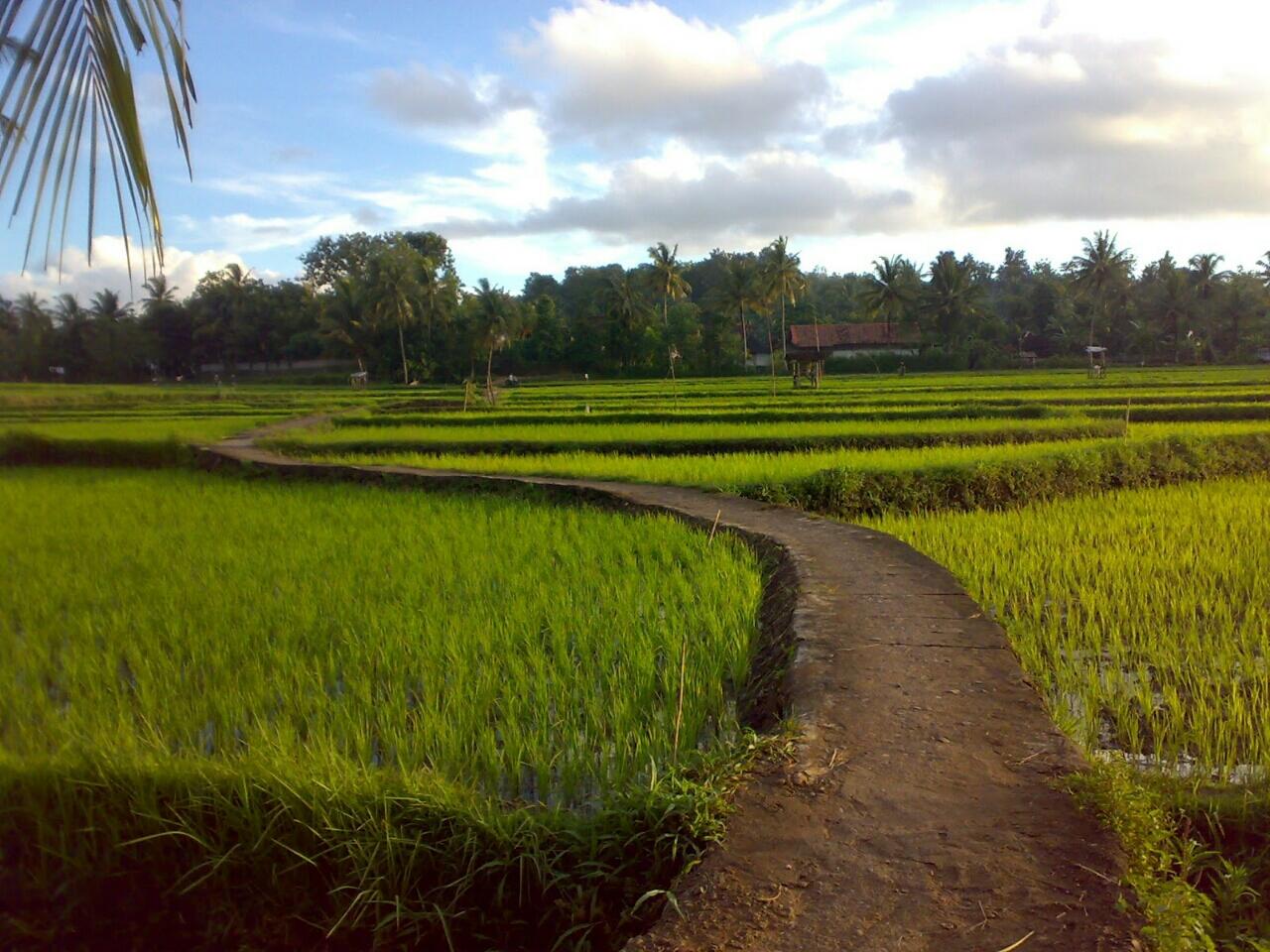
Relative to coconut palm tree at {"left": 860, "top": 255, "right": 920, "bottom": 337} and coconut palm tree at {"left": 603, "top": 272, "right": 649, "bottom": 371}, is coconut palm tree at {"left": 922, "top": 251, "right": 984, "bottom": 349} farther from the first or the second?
coconut palm tree at {"left": 603, "top": 272, "right": 649, "bottom": 371}

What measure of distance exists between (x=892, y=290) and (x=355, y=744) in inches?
1616

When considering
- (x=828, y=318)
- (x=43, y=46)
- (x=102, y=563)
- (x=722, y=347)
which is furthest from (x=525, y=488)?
(x=828, y=318)

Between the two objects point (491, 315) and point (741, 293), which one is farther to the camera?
point (741, 293)

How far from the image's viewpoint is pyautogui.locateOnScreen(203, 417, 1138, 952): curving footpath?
5.42ft

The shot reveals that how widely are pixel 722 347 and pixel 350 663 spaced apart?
123 feet

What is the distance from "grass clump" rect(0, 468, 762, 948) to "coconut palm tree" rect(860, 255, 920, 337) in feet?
126

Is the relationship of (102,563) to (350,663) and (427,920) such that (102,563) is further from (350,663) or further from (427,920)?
(427,920)

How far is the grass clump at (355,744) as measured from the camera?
6.79 ft

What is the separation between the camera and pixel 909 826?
2004mm

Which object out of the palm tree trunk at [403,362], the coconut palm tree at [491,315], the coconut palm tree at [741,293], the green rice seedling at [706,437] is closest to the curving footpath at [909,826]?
the green rice seedling at [706,437]

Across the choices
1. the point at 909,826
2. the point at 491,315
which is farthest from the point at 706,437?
the point at 491,315

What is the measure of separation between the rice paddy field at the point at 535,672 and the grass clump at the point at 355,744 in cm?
1

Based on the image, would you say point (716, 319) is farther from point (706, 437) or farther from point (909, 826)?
point (909, 826)

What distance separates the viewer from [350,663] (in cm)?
358
